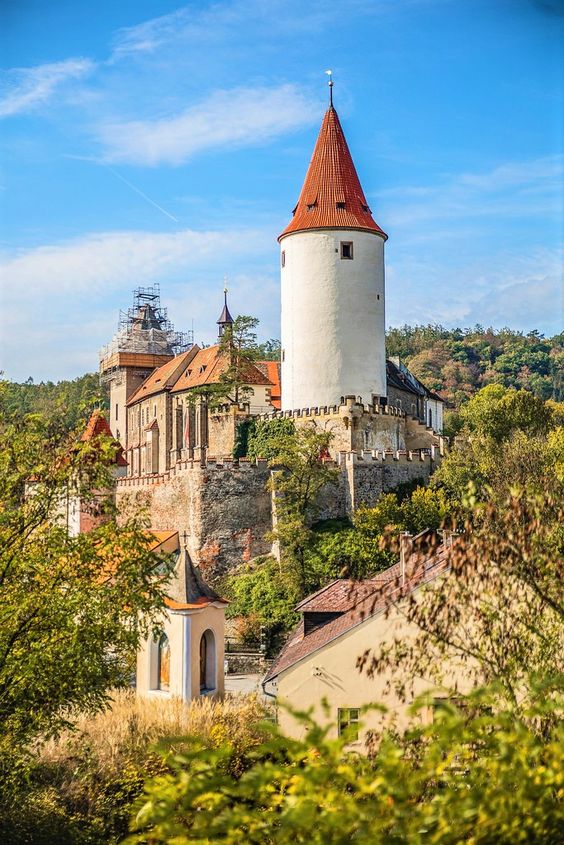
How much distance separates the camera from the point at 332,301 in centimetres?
4625

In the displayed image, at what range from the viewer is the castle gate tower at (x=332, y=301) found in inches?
1810

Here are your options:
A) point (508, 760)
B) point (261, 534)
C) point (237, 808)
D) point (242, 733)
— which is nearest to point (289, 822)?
point (237, 808)

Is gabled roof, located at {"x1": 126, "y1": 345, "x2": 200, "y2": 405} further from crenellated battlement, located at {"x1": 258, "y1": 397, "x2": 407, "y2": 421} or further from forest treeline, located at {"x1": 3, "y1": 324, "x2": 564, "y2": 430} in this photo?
forest treeline, located at {"x1": 3, "y1": 324, "x2": 564, "y2": 430}

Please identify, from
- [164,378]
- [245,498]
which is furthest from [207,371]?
[245,498]

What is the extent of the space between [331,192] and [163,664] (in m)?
28.3

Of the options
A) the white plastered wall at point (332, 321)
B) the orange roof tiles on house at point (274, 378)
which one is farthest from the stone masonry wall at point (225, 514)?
the orange roof tiles on house at point (274, 378)

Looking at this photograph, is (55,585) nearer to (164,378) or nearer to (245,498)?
(245,498)

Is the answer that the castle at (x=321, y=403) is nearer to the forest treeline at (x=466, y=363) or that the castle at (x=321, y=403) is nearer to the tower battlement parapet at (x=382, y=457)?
the tower battlement parapet at (x=382, y=457)

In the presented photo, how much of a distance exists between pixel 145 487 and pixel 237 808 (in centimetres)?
4263

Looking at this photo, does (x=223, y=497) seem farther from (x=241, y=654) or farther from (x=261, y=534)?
(x=241, y=654)

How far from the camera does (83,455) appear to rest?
620 inches

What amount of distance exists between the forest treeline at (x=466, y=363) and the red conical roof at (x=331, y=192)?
226ft

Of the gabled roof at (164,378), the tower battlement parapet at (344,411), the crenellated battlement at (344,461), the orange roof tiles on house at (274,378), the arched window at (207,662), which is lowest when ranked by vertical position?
the arched window at (207,662)

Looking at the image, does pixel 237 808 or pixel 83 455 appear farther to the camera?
pixel 83 455
